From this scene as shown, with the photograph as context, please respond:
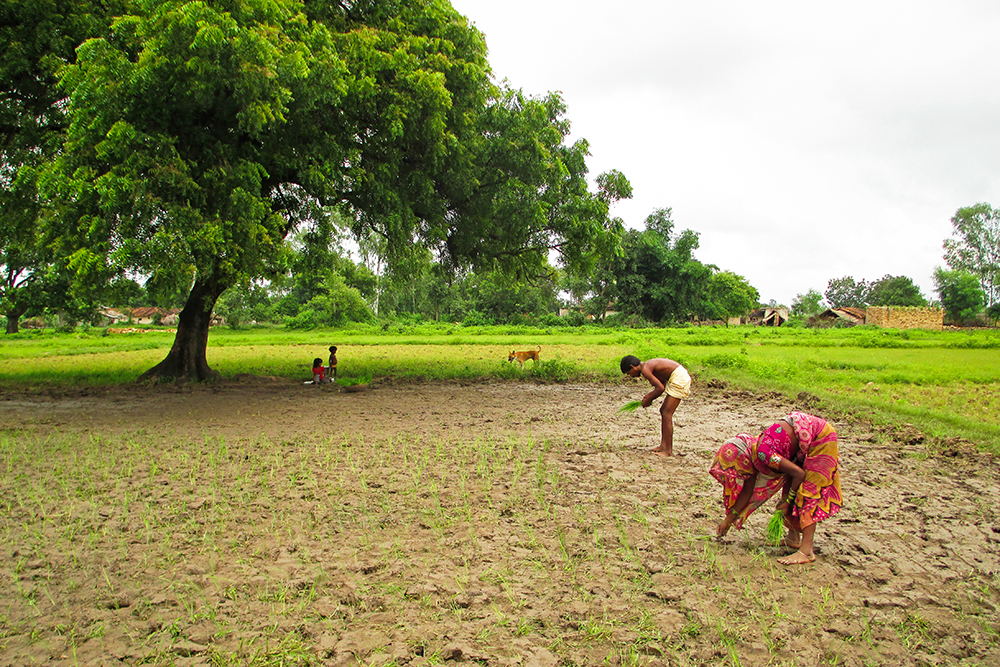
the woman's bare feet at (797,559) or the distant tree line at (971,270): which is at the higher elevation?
the distant tree line at (971,270)

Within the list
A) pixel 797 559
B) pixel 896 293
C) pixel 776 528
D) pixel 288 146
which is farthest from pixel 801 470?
pixel 896 293

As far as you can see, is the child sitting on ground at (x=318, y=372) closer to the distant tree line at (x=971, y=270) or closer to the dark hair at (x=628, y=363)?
the dark hair at (x=628, y=363)

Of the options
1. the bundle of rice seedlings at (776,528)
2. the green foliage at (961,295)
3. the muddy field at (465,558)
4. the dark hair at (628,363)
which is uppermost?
the green foliage at (961,295)

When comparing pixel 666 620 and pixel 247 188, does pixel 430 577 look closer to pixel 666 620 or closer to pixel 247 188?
pixel 666 620

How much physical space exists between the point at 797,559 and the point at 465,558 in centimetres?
236

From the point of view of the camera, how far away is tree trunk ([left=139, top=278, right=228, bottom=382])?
1409cm

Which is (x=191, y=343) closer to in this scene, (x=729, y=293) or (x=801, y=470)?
(x=801, y=470)

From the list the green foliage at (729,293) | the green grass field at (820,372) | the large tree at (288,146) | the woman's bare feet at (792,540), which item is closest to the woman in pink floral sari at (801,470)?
the woman's bare feet at (792,540)

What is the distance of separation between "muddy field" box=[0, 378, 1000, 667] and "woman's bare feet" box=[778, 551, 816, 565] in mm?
58

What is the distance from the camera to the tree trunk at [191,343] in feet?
46.2

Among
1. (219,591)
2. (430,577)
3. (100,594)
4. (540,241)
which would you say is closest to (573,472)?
(430,577)

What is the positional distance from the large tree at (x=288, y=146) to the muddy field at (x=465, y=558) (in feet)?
12.0

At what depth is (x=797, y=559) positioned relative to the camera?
4.13 m

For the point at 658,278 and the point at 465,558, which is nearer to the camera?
the point at 465,558
